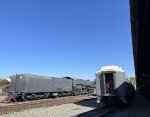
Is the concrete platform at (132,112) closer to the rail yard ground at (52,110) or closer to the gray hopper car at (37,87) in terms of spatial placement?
the rail yard ground at (52,110)

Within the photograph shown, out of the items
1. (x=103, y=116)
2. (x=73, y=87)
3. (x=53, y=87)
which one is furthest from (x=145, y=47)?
(x=73, y=87)

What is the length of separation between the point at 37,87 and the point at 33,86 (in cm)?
110

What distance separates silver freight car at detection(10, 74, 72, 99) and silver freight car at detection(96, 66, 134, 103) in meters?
11.2

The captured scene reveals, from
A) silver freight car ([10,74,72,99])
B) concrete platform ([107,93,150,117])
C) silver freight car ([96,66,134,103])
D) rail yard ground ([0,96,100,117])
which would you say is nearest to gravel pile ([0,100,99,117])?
rail yard ground ([0,96,100,117])

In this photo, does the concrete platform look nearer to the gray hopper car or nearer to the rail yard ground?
the rail yard ground

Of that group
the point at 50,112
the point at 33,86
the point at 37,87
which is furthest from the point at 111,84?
the point at 37,87

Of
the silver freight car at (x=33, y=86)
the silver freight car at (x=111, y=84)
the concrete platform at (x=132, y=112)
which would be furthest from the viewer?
the silver freight car at (x=33, y=86)

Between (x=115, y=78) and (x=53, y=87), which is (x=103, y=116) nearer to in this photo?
(x=115, y=78)

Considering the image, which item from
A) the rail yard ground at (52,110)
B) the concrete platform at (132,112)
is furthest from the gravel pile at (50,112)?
the concrete platform at (132,112)

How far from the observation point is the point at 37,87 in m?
31.2

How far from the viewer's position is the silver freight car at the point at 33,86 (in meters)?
28.6

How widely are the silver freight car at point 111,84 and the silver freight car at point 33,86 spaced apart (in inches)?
442

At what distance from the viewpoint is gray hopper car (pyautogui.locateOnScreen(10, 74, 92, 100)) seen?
28.6 m

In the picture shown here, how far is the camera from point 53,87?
36.6m
